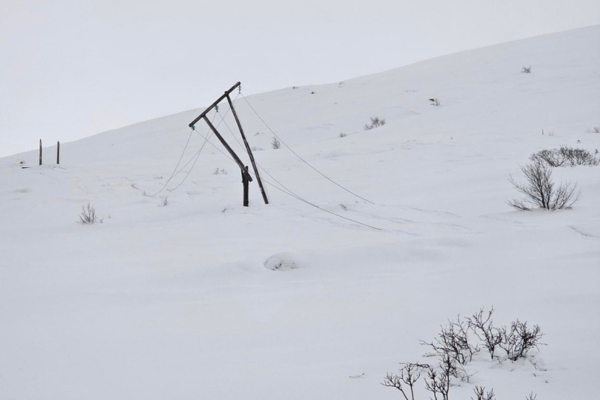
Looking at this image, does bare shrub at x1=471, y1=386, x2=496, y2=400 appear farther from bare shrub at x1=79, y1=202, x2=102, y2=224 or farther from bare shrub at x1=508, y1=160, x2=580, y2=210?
bare shrub at x1=79, y1=202, x2=102, y2=224

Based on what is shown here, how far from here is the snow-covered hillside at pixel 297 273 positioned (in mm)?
2961

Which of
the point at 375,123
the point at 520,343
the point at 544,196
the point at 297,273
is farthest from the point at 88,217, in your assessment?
the point at 375,123

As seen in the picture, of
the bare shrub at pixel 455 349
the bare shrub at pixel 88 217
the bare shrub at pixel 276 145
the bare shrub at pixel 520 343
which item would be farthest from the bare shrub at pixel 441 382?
the bare shrub at pixel 276 145

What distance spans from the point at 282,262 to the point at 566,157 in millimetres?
6701

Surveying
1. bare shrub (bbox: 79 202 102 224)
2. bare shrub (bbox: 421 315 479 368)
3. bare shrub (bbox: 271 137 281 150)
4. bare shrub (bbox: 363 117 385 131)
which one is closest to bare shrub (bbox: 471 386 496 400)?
bare shrub (bbox: 421 315 479 368)

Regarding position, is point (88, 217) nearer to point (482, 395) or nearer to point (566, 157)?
point (482, 395)

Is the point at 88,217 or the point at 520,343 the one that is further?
the point at 88,217

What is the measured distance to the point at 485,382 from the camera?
2.72 m

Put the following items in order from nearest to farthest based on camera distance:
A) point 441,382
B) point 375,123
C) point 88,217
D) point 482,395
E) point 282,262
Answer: point 482,395, point 441,382, point 282,262, point 88,217, point 375,123

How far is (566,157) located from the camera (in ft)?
30.2

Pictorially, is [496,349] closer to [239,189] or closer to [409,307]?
[409,307]

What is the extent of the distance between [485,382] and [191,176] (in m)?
9.89

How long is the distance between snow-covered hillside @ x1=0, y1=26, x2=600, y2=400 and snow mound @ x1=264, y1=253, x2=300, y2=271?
0.02m

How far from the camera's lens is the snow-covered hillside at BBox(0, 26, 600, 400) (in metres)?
2.96
